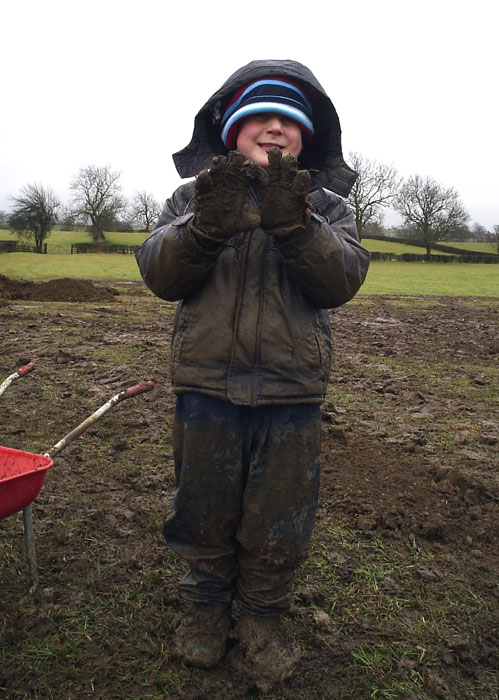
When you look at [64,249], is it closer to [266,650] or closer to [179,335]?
[179,335]

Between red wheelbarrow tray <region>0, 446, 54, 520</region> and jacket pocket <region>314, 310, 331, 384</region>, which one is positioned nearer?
jacket pocket <region>314, 310, 331, 384</region>

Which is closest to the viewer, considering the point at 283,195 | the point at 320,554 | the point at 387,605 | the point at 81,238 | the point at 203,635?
the point at 283,195

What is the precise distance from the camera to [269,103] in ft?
7.48

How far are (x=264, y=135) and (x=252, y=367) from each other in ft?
3.12

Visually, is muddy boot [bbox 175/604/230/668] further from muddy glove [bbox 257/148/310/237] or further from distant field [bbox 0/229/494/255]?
distant field [bbox 0/229/494/255]

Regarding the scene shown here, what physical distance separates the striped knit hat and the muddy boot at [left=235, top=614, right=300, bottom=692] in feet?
6.96

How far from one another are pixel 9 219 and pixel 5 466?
56493 millimetres

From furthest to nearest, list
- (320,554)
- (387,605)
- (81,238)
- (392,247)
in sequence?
(81,238) < (392,247) < (320,554) < (387,605)

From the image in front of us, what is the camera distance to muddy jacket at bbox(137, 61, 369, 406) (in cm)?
219

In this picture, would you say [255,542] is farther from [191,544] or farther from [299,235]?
[299,235]

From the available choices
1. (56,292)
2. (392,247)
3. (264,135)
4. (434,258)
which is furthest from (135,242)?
(264,135)

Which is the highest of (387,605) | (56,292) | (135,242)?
(135,242)

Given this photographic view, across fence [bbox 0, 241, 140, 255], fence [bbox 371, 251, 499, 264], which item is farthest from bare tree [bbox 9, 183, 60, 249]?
fence [bbox 371, 251, 499, 264]

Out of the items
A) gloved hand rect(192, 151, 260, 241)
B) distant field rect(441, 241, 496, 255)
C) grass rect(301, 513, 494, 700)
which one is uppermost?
distant field rect(441, 241, 496, 255)
